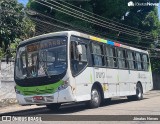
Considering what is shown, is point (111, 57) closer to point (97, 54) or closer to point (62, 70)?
point (97, 54)

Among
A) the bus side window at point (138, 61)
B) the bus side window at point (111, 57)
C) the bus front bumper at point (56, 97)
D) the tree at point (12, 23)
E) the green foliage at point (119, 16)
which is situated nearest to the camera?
the bus front bumper at point (56, 97)

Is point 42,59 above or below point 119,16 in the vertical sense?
below

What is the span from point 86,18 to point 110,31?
13.8 feet

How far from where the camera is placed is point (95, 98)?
14.0 m

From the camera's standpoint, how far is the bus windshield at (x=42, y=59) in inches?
487

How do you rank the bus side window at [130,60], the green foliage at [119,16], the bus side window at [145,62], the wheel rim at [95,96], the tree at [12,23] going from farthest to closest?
the green foliage at [119,16]
the bus side window at [145,62]
the tree at [12,23]
the bus side window at [130,60]
the wheel rim at [95,96]

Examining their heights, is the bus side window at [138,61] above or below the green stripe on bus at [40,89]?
above

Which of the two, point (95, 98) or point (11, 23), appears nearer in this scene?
point (95, 98)

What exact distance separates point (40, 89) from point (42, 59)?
3.76 feet

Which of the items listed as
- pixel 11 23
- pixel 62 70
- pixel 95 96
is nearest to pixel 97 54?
pixel 95 96

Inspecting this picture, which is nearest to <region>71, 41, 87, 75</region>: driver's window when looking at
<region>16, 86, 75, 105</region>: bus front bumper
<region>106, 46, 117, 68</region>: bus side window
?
<region>16, 86, 75, 105</region>: bus front bumper

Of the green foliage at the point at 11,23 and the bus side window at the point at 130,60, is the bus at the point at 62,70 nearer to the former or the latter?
the bus side window at the point at 130,60

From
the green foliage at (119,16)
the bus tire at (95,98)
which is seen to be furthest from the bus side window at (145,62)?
the bus tire at (95,98)

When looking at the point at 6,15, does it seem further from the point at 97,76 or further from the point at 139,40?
the point at 139,40
